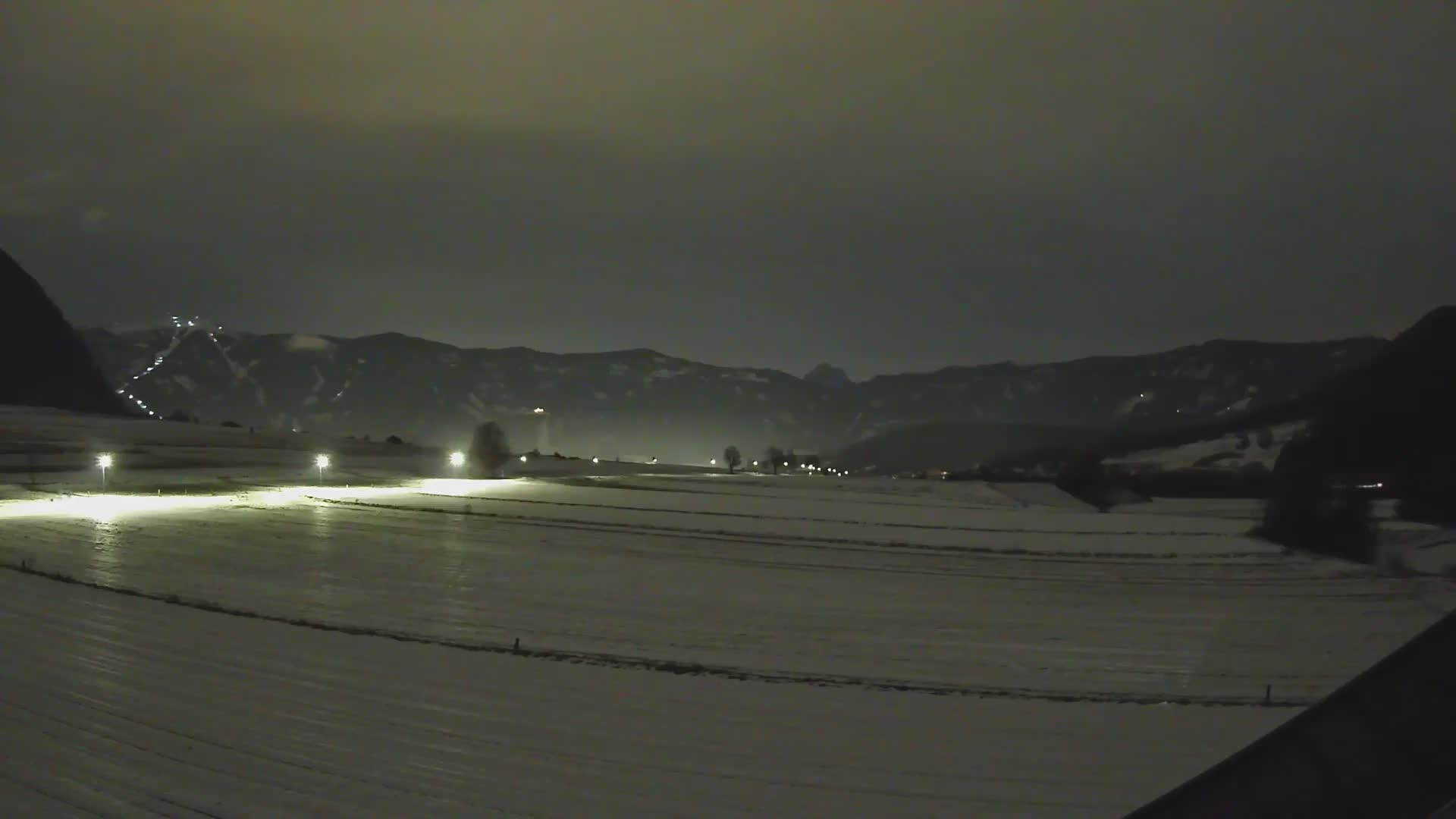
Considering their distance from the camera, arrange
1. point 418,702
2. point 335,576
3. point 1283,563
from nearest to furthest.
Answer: point 418,702 < point 335,576 < point 1283,563

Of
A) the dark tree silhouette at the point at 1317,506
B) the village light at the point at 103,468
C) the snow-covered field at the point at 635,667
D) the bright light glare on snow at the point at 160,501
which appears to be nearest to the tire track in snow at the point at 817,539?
the snow-covered field at the point at 635,667

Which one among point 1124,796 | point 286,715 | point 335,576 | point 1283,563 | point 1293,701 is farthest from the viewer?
point 1283,563

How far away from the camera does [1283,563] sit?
27.2 metres

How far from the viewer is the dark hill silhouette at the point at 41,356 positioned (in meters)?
136

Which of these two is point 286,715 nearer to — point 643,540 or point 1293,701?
point 1293,701

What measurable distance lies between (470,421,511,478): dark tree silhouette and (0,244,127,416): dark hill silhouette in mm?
86318

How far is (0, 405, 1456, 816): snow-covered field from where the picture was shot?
891 cm

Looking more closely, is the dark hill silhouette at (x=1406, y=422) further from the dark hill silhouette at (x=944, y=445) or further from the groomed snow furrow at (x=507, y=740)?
the dark hill silhouette at (x=944, y=445)

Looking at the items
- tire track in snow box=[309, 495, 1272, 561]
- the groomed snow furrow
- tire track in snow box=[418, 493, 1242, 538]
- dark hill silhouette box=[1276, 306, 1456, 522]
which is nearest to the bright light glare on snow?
tire track in snow box=[309, 495, 1272, 561]

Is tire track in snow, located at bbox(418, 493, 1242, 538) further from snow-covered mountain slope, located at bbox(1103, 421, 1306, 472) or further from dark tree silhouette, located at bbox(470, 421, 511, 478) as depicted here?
dark tree silhouette, located at bbox(470, 421, 511, 478)

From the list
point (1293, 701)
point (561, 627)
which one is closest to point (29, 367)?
point (561, 627)

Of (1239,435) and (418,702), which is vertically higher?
(1239,435)

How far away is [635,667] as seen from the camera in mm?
13844

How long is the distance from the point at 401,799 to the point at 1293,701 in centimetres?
1017
